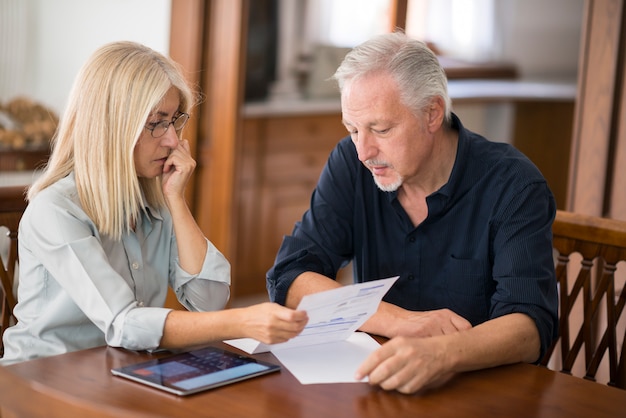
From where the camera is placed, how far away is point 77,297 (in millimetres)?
1647

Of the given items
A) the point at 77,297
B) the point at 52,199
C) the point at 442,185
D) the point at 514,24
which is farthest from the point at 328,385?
the point at 514,24

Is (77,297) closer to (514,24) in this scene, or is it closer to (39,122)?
(39,122)

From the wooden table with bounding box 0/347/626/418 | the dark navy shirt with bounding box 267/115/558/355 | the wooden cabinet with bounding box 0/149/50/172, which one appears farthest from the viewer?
the wooden cabinet with bounding box 0/149/50/172

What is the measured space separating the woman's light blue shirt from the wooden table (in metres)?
0.08

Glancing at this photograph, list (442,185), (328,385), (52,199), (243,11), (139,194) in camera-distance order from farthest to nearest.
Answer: (243,11) → (442,185) → (139,194) → (52,199) → (328,385)

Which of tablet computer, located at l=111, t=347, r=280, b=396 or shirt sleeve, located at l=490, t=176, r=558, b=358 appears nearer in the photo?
tablet computer, located at l=111, t=347, r=280, b=396

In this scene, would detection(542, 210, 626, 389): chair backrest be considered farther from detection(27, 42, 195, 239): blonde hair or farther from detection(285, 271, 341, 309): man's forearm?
detection(27, 42, 195, 239): blonde hair

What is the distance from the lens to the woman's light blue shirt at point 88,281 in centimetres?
162

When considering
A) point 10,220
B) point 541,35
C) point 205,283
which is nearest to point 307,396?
point 205,283

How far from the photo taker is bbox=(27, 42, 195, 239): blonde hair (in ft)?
5.72

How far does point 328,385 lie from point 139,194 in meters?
0.59

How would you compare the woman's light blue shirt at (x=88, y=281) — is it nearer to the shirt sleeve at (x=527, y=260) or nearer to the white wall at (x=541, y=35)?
the shirt sleeve at (x=527, y=260)

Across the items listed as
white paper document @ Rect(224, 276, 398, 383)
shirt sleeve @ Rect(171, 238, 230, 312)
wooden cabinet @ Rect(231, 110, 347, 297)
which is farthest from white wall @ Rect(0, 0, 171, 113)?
white paper document @ Rect(224, 276, 398, 383)

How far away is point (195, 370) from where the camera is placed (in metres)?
1.49
